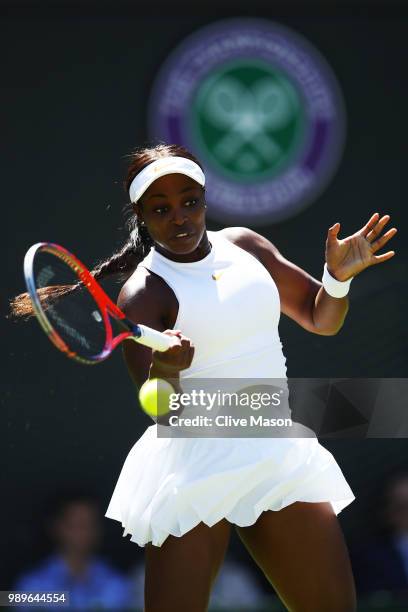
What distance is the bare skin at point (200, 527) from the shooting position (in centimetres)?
290

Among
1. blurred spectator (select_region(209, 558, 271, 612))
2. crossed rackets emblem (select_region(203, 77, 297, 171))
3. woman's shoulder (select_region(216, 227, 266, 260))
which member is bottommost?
blurred spectator (select_region(209, 558, 271, 612))

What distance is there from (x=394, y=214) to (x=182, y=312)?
85.0 inches

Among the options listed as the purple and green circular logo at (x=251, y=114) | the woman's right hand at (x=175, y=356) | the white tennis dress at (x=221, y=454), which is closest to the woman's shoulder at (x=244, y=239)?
the white tennis dress at (x=221, y=454)

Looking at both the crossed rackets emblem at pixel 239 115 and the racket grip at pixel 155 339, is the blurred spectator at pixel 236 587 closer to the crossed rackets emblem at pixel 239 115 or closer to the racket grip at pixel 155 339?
the crossed rackets emblem at pixel 239 115

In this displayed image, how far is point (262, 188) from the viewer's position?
491 centimetres

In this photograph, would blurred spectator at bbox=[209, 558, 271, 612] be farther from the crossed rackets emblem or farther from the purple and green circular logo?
the crossed rackets emblem

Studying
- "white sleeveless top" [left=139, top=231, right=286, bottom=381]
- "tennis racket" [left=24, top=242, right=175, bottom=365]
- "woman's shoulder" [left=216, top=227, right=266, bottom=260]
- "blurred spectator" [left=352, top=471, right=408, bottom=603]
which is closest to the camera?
"tennis racket" [left=24, top=242, right=175, bottom=365]

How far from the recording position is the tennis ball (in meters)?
2.83

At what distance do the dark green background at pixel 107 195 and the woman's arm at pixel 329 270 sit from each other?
160 cm

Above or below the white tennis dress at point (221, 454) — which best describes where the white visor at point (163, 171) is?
above

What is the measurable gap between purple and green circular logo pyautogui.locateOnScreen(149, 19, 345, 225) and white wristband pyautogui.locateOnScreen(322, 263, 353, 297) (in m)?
1.64

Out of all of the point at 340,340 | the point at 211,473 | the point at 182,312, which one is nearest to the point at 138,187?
the point at 182,312

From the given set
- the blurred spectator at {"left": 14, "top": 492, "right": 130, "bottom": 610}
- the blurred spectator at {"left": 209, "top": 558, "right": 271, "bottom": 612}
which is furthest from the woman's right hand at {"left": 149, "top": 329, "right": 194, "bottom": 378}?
the blurred spectator at {"left": 209, "top": 558, "right": 271, "bottom": 612}

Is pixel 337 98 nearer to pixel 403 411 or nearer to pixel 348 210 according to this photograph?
pixel 348 210
